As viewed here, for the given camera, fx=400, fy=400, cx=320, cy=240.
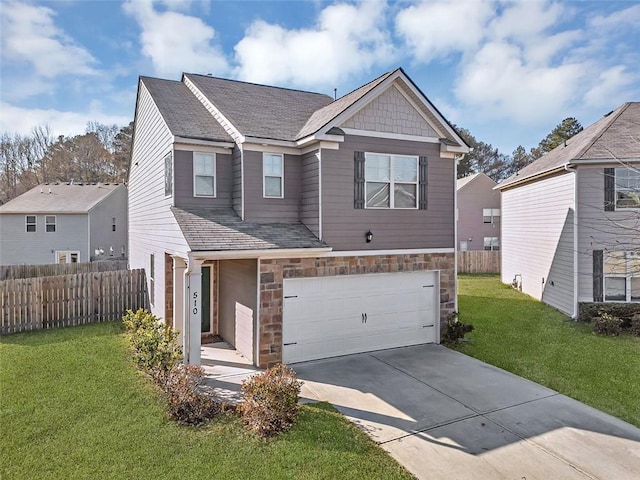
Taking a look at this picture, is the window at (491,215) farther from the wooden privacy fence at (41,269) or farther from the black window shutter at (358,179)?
the wooden privacy fence at (41,269)

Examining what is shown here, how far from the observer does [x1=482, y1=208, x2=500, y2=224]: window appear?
102 feet

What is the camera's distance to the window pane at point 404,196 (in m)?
10.4

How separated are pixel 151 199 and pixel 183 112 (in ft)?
9.94

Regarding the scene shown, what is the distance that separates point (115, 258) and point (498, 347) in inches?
1016

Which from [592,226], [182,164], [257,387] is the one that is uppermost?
[182,164]

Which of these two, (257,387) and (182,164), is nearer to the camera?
(257,387)

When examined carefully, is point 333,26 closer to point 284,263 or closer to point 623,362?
point 284,263

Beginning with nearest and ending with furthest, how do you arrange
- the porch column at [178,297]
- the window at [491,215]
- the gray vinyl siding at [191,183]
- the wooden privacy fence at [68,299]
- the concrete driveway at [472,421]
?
the concrete driveway at [472,421]
the gray vinyl siding at [191,183]
the porch column at [178,297]
the wooden privacy fence at [68,299]
the window at [491,215]

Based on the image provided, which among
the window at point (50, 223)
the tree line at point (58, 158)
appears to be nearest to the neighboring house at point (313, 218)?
the window at point (50, 223)

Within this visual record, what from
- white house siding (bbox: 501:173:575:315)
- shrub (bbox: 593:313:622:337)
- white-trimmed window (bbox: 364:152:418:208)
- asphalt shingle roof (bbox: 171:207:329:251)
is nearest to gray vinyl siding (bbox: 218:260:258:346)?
asphalt shingle roof (bbox: 171:207:329:251)

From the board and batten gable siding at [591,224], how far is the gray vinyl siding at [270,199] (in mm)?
10085

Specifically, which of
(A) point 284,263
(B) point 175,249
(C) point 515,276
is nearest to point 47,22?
(B) point 175,249

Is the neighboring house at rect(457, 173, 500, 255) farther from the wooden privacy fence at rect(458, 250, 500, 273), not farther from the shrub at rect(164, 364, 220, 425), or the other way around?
the shrub at rect(164, 364, 220, 425)

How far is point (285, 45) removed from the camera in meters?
12.7
